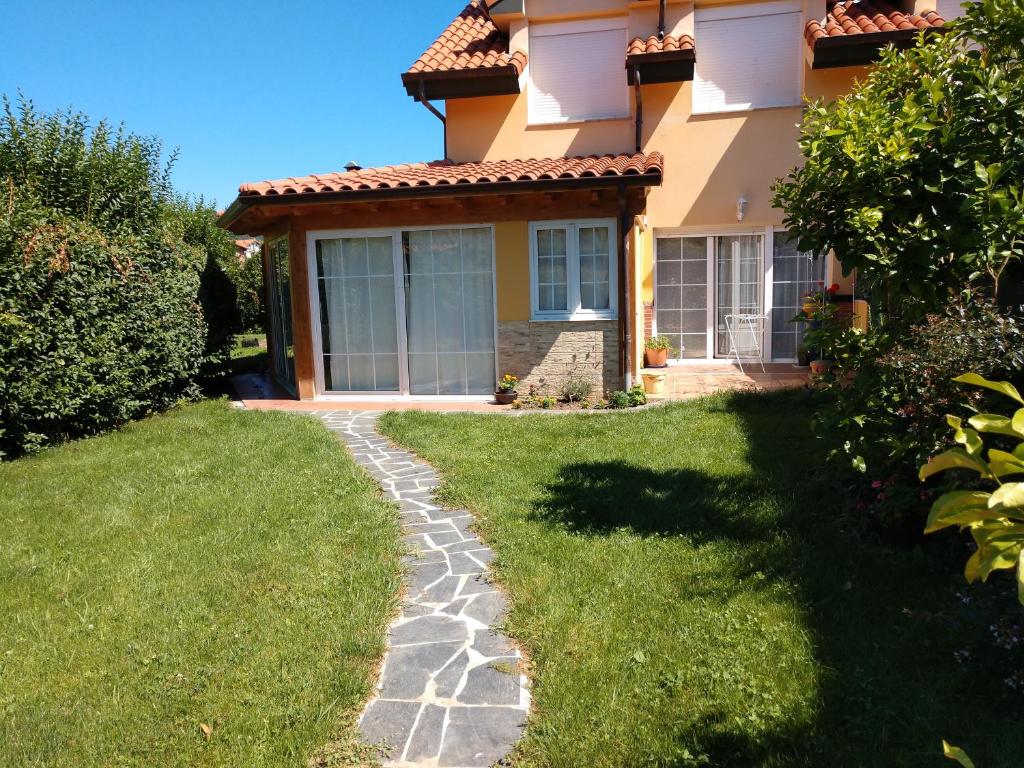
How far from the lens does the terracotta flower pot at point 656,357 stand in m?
11.5

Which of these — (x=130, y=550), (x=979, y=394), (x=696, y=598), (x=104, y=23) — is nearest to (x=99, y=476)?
(x=130, y=550)

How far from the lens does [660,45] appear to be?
11.2m

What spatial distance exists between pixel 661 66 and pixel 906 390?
8694 millimetres

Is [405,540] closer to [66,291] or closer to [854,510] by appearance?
[854,510]

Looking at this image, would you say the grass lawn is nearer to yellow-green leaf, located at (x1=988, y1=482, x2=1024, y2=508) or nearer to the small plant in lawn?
yellow-green leaf, located at (x1=988, y1=482, x2=1024, y2=508)

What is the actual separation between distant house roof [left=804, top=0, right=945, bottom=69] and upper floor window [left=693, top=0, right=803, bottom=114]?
44cm

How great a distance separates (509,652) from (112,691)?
2.04 meters

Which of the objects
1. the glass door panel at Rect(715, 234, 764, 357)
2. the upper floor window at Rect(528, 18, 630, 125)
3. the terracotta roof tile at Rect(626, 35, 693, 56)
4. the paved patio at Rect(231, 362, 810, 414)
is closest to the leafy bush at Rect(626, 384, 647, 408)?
the paved patio at Rect(231, 362, 810, 414)

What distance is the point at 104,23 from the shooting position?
38.6ft

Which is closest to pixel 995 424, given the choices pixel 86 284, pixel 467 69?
pixel 86 284

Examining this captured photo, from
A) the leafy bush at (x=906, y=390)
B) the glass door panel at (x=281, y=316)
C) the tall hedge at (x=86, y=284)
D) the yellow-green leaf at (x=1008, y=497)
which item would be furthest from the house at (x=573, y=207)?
the yellow-green leaf at (x=1008, y=497)

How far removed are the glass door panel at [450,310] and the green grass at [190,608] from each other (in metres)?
3.87

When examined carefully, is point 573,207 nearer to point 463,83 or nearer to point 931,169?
point 463,83

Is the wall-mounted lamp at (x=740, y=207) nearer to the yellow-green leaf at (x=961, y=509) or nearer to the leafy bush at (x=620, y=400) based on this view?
the leafy bush at (x=620, y=400)
